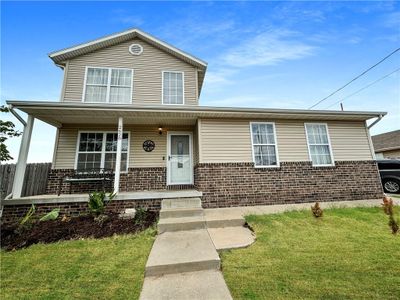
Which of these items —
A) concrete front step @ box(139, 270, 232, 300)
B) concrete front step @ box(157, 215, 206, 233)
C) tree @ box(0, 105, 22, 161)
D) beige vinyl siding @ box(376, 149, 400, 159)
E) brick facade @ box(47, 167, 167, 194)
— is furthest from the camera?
beige vinyl siding @ box(376, 149, 400, 159)

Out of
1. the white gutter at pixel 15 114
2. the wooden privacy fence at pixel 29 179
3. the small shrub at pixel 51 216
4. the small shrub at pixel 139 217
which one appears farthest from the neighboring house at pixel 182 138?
the small shrub at pixel 139 217

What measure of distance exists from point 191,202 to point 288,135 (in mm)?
4484

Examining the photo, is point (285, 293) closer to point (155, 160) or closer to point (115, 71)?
point (155, 160)

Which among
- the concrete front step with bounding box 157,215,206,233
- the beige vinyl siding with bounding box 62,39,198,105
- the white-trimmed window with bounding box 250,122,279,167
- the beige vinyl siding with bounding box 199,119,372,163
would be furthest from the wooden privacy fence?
the white-trimmed window with bounding box 250,122,279,167

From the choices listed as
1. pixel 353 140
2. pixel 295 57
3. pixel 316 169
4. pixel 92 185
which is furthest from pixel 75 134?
pixel 295 57

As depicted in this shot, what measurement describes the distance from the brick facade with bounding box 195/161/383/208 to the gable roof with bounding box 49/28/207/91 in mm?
5379

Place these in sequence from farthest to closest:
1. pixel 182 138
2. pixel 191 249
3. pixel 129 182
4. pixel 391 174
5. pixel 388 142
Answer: pixel 388 142, pixel 391 174, pixel 182 138, pixel 129 182, pixel 191 249

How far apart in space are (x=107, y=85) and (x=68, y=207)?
5.15 m

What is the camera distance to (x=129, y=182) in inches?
279

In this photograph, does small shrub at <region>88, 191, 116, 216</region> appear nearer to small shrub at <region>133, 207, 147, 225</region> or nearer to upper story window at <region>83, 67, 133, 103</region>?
small shrub at <region>133, 207, 147, 225</region>

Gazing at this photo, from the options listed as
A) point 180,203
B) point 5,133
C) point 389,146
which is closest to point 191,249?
point 180,203

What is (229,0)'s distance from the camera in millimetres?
7133

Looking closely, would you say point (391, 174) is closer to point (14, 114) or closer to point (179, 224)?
point (179, 224)

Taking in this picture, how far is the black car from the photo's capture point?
28.9ft
